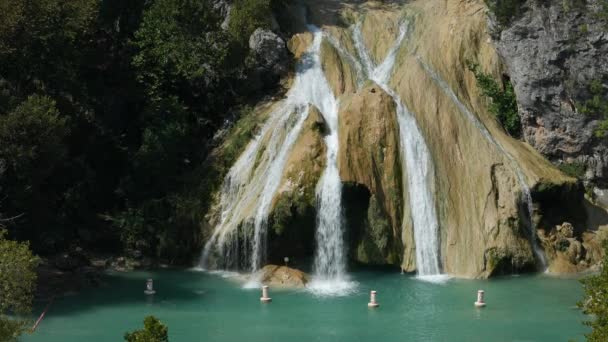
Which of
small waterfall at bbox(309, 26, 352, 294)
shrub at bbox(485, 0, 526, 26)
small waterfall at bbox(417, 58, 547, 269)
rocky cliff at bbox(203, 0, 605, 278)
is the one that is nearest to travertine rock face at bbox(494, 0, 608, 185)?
rocky cliff at bbox(203, 0, 605, 278)

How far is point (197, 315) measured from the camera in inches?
1182

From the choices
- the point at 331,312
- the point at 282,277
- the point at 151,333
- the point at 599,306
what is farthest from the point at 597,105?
the point at 151,333

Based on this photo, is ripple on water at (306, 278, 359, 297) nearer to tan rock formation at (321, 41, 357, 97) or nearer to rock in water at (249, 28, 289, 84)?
tan rock formation at (321, 41, 357, 97)

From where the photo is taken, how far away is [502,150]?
3822 cm

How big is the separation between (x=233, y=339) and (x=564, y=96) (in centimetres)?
2064

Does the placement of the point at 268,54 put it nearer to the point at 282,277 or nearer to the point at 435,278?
the point at 282,277

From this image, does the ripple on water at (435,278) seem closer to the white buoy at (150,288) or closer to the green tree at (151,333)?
the white buoy at (150,288)

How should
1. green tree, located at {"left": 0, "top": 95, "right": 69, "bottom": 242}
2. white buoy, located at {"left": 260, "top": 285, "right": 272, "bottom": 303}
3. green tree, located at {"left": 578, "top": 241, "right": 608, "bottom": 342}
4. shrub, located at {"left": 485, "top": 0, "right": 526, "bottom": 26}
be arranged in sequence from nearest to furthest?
green tree, located at {"left": 578, "top": 241, "right": 608, "bottom": 342} < white buoy, located at {"left": 260, "top": 285, "right": 272, "bottom": 303} < green tree, located at {"left": 0, "top": 95, "right": 69, "bottom": 242} < shrub, located at {"left": 485, "top": 0, "right": 526, "bottom": 26}

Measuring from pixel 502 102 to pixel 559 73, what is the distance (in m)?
2.91

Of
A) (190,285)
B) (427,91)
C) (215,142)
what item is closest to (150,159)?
(215,142)

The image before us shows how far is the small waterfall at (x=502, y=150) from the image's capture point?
35.9m

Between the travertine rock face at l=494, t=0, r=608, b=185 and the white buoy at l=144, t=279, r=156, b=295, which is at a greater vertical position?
the travertine rock face at l=494, t=0, r=608, b=185

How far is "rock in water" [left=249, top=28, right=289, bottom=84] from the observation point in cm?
4222

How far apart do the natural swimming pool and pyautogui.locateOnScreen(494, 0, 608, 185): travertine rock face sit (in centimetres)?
820
